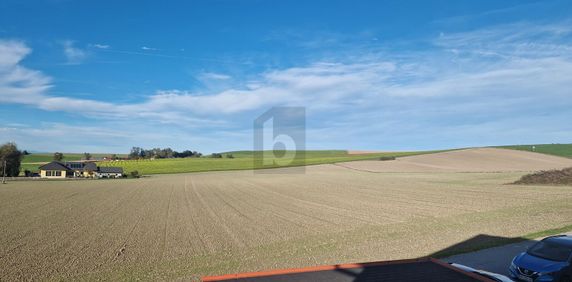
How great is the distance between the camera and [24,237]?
617 inches

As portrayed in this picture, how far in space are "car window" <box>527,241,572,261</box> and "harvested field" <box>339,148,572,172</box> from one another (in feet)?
193

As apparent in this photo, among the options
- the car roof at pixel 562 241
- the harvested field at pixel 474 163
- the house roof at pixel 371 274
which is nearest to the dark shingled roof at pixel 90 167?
the harvested field at pixel 474 163

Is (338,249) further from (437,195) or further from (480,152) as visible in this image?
Result: (480,152)

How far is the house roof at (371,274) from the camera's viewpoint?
8.43 m

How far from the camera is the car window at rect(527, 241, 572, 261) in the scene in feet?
30.6

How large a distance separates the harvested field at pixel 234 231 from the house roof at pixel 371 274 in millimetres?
2133

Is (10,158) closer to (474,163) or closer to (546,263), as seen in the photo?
(474,163)

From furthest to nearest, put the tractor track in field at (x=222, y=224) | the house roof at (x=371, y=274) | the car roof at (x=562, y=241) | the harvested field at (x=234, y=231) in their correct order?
the tractor track in field at (x=222, y=224), the harvested field at (x=234, y=231), the car roof at (x=562, y=241), the house roof at (x=371, y=274)

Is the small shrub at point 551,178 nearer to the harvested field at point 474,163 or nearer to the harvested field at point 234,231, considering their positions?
the harvested field at point 234,231

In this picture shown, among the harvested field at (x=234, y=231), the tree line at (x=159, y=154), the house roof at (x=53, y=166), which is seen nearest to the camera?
the harvested field at (x=234, y=231)

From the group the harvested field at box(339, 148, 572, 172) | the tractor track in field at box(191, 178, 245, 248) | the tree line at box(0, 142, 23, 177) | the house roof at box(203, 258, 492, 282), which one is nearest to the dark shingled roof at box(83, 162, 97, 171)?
the tree line at box(0, 142, 23, 177)

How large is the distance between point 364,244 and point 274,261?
401cm

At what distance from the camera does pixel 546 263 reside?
30.3 feet

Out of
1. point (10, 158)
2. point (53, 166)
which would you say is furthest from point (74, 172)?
point (10, 158)
